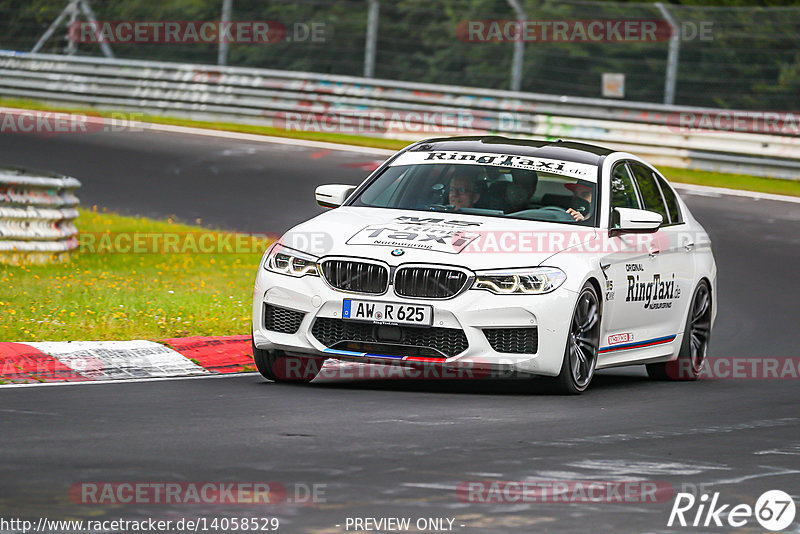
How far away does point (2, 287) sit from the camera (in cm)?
1285

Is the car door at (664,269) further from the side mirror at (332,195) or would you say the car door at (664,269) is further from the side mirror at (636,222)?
the side mirror at (332,195)

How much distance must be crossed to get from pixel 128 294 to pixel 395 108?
570 inches

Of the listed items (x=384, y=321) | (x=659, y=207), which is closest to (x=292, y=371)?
(x=384, y=321)

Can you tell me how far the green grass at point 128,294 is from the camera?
10.9 m

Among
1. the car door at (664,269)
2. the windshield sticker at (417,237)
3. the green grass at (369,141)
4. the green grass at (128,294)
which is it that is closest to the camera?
the windshield sticker at (417,237)

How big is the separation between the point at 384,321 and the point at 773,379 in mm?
3651

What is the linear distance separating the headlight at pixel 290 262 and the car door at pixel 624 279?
1.83 meters

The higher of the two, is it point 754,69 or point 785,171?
point 754,69

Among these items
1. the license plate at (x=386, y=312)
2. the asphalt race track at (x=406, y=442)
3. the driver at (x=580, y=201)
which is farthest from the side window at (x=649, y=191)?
the license plate at (x=386, y=312)

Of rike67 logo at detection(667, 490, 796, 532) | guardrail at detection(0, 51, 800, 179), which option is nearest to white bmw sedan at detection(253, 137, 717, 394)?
rike67 logo at detection(667, 490, 796, 532)

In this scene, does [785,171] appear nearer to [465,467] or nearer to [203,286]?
[203,286]

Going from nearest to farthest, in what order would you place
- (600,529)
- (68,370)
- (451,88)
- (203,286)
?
(600,529) → (68,370) → (203,286) → (451,88)

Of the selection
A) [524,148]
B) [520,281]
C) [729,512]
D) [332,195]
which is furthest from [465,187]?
[729,512]

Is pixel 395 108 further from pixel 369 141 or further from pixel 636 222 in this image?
pixel 636 222
